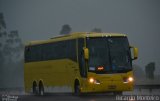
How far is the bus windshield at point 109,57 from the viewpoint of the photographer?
3703cm

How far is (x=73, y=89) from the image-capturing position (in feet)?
128

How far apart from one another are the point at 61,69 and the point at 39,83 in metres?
4.45

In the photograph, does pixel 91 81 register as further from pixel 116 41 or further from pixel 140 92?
pixel 140 92

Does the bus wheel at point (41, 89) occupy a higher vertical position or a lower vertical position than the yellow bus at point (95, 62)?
lower

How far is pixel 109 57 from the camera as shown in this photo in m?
37.2

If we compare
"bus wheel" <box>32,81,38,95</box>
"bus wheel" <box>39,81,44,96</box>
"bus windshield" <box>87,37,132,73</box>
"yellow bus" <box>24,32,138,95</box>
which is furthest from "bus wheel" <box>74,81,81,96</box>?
"bus wheel" <box>32,81,38,95</box>

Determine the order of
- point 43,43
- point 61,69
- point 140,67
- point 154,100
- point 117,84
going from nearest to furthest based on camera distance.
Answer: point 154,100, point 117,84, point 61,69, point 43,43, point 140,67

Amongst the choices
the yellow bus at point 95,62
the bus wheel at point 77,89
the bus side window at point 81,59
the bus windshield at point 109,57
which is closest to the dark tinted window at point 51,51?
the yellow bus at point 95,62

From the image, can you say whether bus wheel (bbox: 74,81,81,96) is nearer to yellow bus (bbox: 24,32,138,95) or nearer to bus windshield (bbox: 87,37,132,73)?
yellow bus (bbox: 24,32,138,95)

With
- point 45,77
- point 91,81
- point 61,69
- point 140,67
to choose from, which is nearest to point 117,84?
point 91,81

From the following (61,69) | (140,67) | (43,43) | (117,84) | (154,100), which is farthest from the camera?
(140,67)

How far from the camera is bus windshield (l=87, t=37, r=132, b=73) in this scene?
3703 centimetres

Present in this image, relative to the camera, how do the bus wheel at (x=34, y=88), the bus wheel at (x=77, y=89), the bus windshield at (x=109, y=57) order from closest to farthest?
the bus windshield at (x=109, y=57)
the bus wheel at (x=77, y=89)
the bus wheel at (x=34, y=88)

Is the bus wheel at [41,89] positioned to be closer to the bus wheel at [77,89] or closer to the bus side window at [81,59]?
the bus wheel at [77,89]
